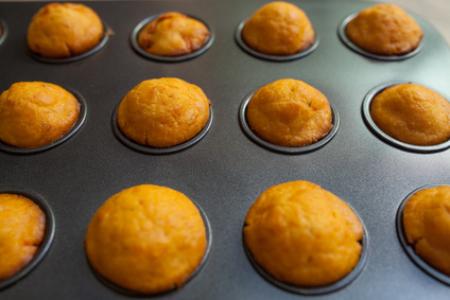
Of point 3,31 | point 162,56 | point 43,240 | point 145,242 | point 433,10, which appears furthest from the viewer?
point 433,10

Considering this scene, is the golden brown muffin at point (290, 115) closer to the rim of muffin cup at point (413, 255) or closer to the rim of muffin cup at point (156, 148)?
the rim of muffin cup at point (156, 148)

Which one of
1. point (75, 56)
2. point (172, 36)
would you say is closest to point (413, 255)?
point (172, 36)

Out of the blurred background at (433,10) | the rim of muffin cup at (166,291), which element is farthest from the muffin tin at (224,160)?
the blurred background at (433,10)

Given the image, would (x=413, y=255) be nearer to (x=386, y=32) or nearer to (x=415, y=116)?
(x=415, y=116)

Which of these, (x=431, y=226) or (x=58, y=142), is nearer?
(x=431, y=226)

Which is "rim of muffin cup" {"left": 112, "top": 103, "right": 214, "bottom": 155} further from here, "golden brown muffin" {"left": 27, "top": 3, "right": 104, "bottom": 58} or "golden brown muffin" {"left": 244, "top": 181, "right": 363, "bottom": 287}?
"golden brown muffin" {"left": 27, "top": 3, "right": 104, "bottom": 58}

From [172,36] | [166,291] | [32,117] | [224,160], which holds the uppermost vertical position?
[172,36]
